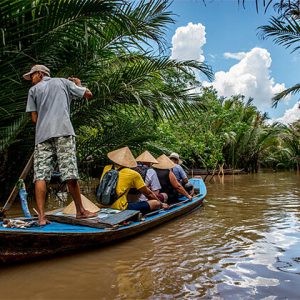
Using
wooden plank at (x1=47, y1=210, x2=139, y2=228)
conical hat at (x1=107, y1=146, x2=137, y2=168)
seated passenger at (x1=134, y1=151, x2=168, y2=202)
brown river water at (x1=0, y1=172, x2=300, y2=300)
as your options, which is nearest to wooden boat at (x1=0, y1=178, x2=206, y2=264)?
wooden plank at (x1=47, y1=210, x2=139, y2=228)

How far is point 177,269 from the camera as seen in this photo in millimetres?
3758

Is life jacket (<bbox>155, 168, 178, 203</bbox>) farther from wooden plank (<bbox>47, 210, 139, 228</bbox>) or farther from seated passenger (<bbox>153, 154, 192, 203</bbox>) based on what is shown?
wooden plank (<bbox>47, 210, 139, 228</bbox>)

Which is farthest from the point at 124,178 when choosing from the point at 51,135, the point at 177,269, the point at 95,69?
the point at 95,69

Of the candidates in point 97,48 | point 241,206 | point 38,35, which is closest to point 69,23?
point 38,35

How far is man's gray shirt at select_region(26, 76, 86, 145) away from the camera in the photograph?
4.04m

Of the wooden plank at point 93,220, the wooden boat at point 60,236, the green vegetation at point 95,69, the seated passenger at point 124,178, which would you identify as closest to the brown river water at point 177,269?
the wooden boat at point 60,236

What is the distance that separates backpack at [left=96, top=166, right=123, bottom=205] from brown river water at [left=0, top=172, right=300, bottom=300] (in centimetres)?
65

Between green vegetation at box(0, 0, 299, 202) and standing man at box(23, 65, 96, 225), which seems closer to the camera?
standing man at box(23, 65, 96, 225)

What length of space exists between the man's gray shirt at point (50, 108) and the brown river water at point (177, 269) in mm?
1346

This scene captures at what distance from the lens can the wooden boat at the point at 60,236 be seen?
362 cm

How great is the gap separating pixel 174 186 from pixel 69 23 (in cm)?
331

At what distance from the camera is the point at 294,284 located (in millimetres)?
3262

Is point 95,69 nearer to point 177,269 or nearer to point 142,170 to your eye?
point 142,170

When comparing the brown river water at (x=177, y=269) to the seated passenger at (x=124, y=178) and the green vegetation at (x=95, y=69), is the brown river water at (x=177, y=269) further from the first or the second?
the green vegetation at (x=95, y=69)
